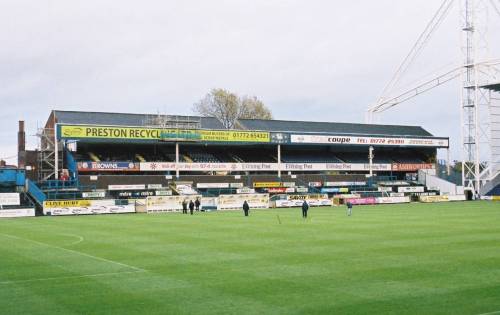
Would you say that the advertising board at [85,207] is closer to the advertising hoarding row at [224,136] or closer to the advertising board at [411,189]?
the advertising hoarding row at [224,136]

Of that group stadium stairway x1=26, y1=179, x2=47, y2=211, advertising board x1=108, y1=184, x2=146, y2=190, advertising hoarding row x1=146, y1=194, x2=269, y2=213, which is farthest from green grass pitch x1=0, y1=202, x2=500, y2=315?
advertising board x1=108, y1=184, x2=146, y2=190

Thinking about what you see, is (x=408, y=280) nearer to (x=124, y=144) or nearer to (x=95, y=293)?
(x=95, y=293)

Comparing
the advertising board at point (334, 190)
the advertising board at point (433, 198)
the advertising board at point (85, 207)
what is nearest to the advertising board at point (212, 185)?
the advertising board at point (334, 190)

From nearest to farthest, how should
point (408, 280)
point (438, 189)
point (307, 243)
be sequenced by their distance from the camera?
point (408, 280) → point (307, 243) → point (438, 189)

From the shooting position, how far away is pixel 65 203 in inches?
2309

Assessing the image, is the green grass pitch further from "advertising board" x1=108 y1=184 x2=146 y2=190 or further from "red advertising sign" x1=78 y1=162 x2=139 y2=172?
"red advertising sign" x1=78 y1=162 x2=139 y2=172

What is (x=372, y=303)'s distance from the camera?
13484mm

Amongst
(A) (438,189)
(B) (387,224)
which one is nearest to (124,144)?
(A) (438,189)

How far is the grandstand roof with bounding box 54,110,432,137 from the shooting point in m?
81.3

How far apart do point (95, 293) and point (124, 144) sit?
66.8 metres

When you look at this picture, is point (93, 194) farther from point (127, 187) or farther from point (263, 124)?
point (263, 124)

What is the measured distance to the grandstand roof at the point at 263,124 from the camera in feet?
267

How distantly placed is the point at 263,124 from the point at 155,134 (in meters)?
19.6

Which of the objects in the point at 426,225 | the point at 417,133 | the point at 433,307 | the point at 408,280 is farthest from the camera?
the point at 417,133
